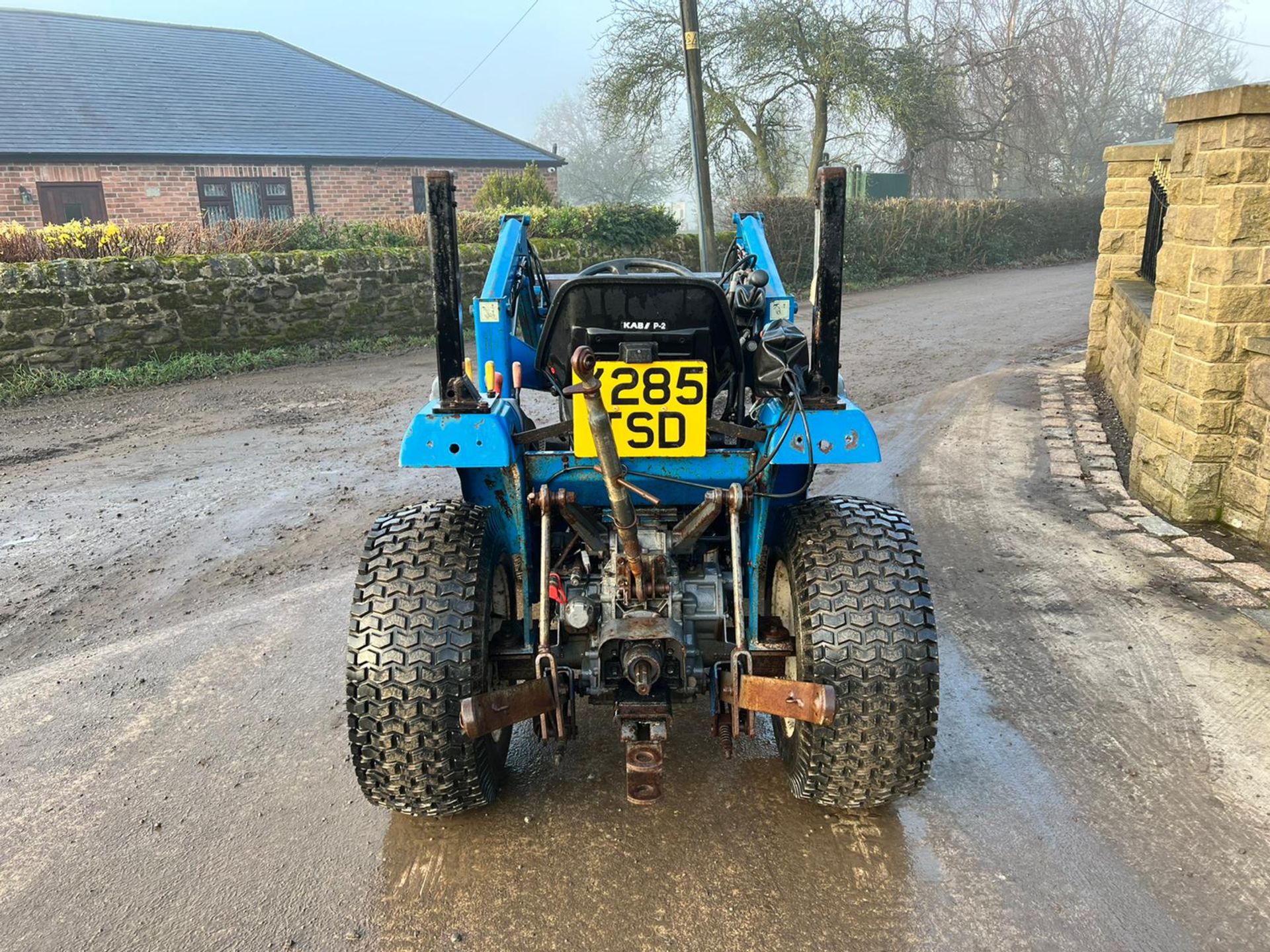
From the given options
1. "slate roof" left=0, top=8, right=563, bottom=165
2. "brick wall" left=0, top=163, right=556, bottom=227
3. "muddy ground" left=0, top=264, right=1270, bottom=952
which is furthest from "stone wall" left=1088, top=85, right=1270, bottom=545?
"slate roof" left=0, top=8, right=563, bottom=165

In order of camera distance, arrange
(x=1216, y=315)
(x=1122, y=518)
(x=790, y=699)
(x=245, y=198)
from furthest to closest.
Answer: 1. (x=245, y=198)
2. (x=1122, y=518)
3. (x=1216, y=315)
4. (x=790, y=699)

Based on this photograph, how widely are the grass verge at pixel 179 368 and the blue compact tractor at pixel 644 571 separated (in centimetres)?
667

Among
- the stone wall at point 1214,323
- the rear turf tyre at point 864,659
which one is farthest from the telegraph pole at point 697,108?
the rear turf tyre at point 864,659

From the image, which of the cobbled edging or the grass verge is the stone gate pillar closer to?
the cobbled edging

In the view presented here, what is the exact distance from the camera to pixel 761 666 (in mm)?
2990

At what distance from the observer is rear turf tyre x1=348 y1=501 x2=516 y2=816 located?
2705mm

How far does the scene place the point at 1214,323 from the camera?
5.30m

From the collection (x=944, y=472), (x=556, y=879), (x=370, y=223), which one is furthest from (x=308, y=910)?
(x=370, y=223)

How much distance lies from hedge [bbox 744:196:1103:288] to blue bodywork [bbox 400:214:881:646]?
597 inches

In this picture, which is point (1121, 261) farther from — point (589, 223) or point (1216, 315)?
point (589, 223)

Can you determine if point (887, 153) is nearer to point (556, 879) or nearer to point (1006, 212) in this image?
point (1006, 212)

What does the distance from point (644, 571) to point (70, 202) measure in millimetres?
20827

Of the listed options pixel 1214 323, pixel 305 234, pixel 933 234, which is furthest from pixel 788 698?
pixel 933 234

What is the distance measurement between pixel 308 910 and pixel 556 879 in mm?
717
